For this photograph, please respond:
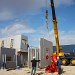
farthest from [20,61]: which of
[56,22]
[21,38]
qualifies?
[56,22]

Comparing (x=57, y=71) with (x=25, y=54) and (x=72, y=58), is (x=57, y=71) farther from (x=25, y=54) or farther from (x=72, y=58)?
(x=25, y=54)

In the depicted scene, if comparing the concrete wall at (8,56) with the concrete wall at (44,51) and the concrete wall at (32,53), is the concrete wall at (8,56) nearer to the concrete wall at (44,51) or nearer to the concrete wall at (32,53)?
the concrete wall at (32,53)

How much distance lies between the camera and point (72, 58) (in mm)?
35062

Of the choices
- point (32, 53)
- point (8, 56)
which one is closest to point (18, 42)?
point (8, 56)

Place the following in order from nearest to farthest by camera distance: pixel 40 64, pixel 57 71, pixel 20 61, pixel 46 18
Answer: pixel 57 71 → pixel 46 18 → pixel 40 64 → pixel 20 61

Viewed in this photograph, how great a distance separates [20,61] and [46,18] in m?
13.9

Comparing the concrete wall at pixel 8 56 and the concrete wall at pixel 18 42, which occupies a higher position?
the concrete wall at pixel 18 42

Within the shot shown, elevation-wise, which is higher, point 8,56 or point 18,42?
point 18,42

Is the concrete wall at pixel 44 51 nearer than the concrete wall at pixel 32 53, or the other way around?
the concrete wall at pixel 44 51

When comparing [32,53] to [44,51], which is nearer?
[44,51]

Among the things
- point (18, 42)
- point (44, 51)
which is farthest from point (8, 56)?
point (44, 51)

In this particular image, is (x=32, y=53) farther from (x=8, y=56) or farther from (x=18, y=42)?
(x=18, y=42)

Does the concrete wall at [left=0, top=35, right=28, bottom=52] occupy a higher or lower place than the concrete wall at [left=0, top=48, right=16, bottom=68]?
higher

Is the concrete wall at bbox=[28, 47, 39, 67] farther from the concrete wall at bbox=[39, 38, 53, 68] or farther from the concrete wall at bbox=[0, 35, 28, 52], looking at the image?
the concrete wall at bbox=[0, 35, 28, 52]
